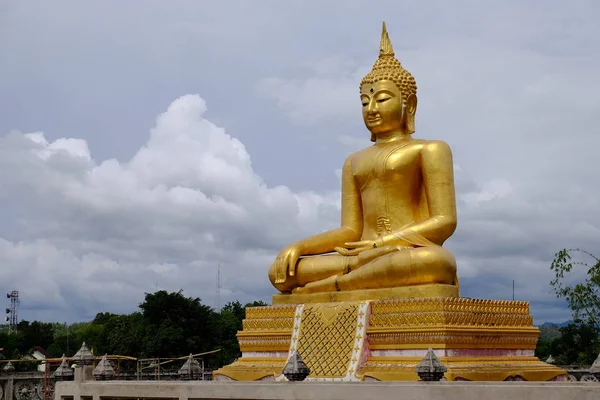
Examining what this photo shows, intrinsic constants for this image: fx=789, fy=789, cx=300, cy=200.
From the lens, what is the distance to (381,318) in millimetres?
11086

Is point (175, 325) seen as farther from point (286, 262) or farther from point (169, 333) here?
point (286, 262)

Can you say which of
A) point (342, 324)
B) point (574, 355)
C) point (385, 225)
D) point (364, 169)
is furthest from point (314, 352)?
point (574, 355)

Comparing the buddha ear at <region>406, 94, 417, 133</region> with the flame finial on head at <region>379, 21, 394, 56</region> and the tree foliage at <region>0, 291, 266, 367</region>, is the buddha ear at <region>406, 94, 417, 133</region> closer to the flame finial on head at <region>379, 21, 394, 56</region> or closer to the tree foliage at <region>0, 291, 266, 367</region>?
the flame finial on head at <region>379, 21, 394, 56</region>

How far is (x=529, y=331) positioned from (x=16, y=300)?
5186 cm

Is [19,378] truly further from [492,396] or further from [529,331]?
[492,396]

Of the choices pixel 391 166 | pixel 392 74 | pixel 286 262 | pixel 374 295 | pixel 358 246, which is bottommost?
pixel 374 295

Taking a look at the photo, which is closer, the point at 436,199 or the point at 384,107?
the point at 436,199

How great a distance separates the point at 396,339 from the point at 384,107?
3.92 metres

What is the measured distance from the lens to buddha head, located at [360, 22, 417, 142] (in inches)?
504

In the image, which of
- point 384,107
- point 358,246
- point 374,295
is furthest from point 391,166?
point 374,295

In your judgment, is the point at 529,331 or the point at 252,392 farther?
the point at 529,331

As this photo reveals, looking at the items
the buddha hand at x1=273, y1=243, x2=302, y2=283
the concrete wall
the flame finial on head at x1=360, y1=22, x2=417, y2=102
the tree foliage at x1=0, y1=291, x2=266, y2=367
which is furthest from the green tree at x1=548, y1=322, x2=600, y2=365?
the concrete wall

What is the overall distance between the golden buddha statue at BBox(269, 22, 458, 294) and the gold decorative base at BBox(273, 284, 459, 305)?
0.10 meters

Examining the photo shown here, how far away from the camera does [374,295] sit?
11391 millimetres
